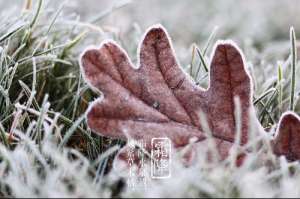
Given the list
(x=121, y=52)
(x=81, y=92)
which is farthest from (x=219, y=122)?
(x=81, y=92)

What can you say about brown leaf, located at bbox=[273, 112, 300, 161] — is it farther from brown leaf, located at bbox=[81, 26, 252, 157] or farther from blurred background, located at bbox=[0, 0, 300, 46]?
blurred background, located at bbox=[0, 0, 300, 46]

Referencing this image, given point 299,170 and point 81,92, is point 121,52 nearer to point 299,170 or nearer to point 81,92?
point 81,92

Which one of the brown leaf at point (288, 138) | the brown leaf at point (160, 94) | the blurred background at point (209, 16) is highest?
the blurred background at point (209, 16)

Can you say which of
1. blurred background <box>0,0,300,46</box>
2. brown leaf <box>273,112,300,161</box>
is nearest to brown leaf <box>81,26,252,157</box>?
brown leaf <box>273,112,300,161</box>

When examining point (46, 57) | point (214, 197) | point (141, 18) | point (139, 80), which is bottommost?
point (214, 197)

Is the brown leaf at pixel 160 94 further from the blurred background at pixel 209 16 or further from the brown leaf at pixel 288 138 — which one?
the blurred background at pixel 209 16

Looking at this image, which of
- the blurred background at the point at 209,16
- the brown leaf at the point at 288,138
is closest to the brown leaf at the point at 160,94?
the brown leaf at the point at 288,138
